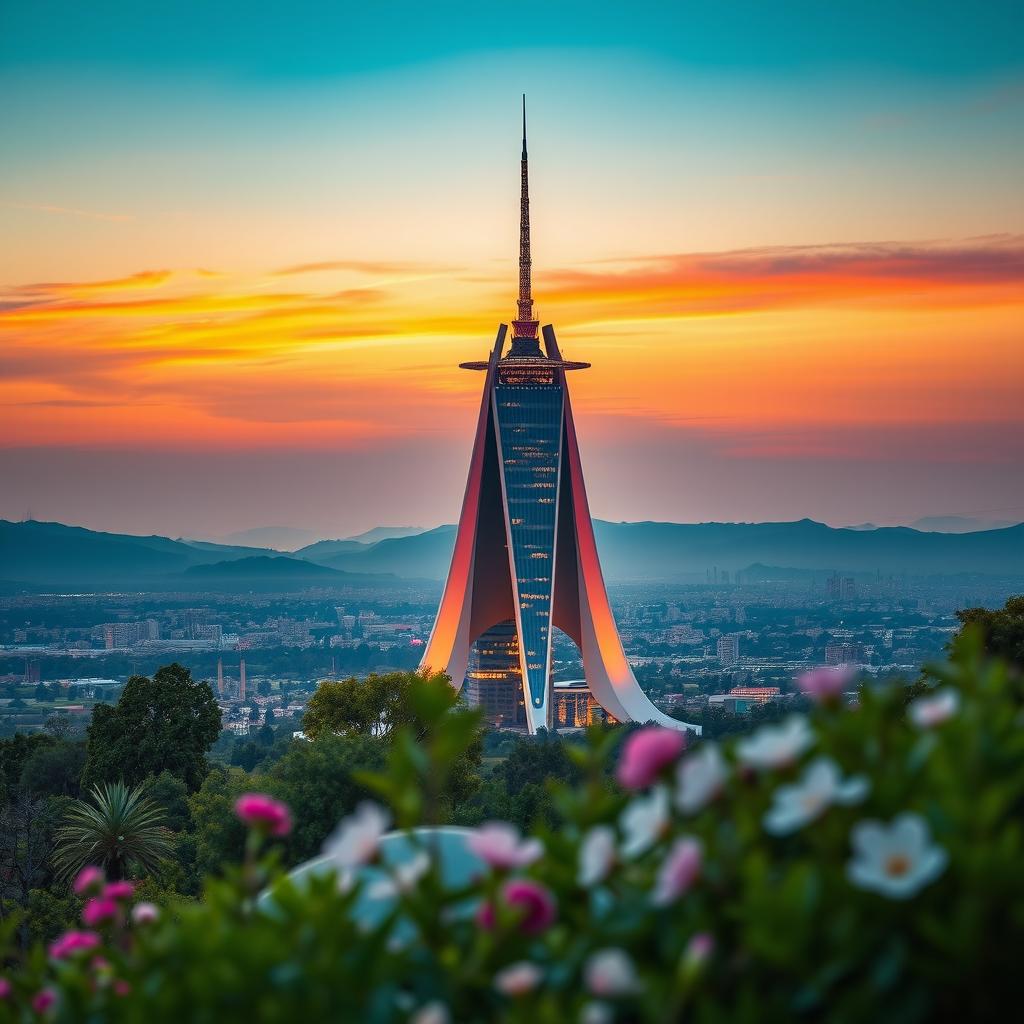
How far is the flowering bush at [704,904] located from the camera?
2947mm

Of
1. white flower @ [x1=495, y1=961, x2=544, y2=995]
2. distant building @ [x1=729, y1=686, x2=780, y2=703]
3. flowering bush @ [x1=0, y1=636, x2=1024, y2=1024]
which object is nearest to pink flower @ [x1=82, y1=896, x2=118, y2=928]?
flowering bush @ [x1=0, y1=636, x2=1024, y2=1024]

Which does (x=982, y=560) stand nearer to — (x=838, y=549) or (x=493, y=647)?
(x=838, y=549)

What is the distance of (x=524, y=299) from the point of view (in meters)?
63.2

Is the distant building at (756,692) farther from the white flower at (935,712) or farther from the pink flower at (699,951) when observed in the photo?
the pink flower at (699,951)

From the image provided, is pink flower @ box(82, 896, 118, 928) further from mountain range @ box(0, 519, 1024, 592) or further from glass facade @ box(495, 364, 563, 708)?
mountain range @ box(0, 519, 1024, 592)

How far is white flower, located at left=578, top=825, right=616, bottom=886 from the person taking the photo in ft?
10.9

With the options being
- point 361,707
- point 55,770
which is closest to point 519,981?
point 361,707

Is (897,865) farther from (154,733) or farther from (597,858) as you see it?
(154,733)

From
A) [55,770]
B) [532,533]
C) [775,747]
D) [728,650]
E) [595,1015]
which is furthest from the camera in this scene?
[728,650]

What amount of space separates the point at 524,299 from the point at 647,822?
60.6 m

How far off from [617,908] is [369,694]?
33.4 meters

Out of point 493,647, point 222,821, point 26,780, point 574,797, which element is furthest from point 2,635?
point 574,797

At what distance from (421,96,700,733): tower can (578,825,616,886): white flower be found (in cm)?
5090

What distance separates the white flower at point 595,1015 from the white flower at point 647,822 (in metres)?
0.42
